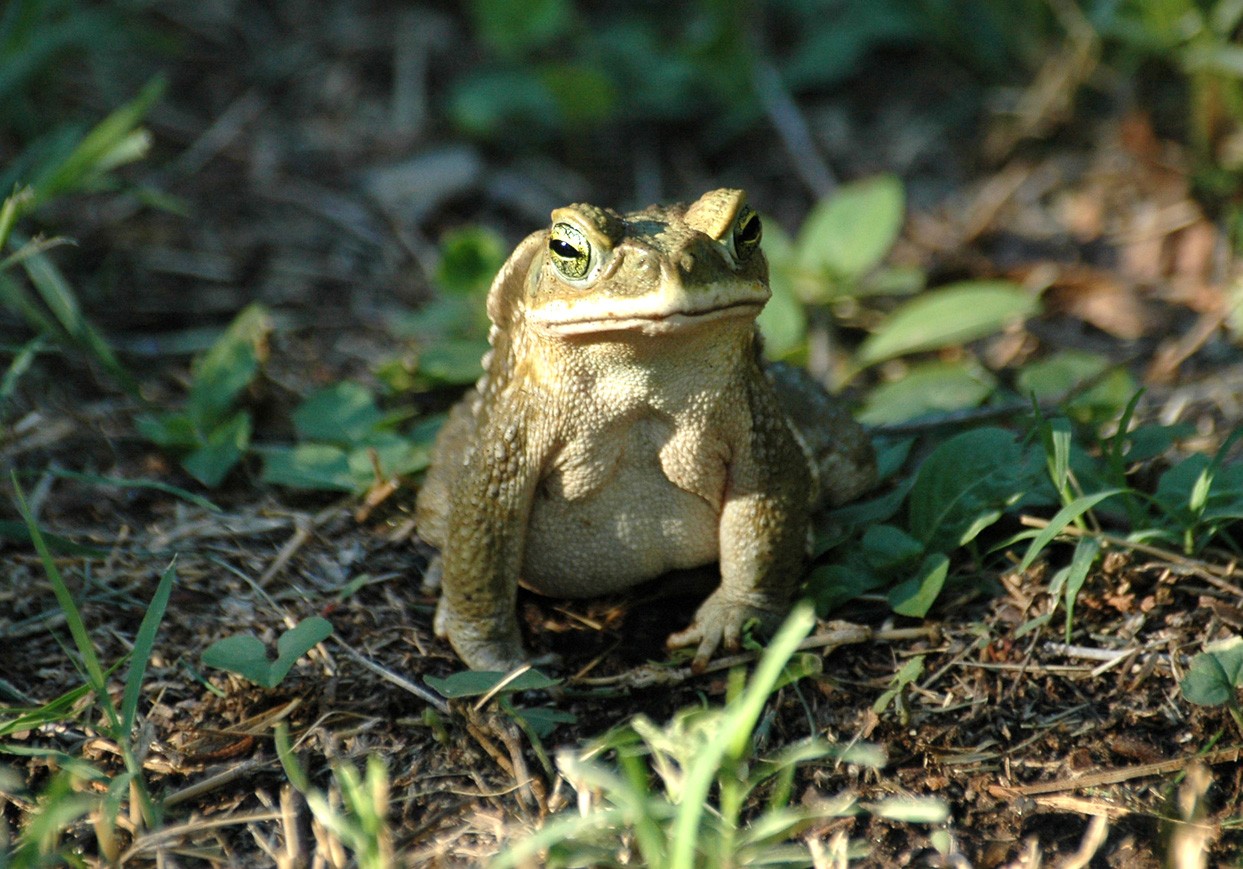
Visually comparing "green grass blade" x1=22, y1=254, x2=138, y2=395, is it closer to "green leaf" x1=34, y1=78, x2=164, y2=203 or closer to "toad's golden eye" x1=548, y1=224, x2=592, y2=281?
"green leaf" x1=34, y1=78, x2=164, y2=203

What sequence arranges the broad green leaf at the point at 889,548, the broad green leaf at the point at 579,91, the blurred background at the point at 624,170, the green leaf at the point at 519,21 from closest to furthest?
the broad green leaf at the point at 889,548 < the blurred background at the point at 624,170 < the broad green leaf at the point at 579,91 < the green leaf at the point at 519,21

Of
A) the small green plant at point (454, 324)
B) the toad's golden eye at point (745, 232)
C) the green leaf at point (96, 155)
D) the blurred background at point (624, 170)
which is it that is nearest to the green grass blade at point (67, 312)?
the blurred background at point (624, 170)

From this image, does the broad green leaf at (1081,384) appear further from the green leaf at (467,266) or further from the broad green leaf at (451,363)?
the green leaf at (467,266)

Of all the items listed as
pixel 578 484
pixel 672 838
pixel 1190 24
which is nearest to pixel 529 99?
pixel 1190 24

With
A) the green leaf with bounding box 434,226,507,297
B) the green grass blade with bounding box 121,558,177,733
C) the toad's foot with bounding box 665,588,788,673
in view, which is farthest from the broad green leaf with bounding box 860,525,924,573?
the green leaf with bounding box 434,226,507,297

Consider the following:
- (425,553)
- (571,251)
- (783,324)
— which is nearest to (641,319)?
(571,251)

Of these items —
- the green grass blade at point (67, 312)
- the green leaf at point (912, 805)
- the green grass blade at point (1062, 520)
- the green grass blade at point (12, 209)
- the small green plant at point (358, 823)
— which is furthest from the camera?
the green grass blade at point (67, 312)

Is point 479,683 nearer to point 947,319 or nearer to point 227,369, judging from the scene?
point 227,369
